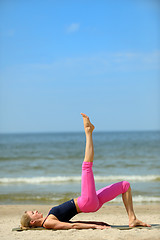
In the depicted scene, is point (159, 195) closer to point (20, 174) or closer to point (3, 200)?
point (3, 200)

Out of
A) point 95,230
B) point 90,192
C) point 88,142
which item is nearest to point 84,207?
point 90,192

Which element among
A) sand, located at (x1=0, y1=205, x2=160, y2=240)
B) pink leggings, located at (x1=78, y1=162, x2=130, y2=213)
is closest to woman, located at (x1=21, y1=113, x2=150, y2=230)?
pink leggings, located at (x1=78, y1=162, x2=130, y2=213)

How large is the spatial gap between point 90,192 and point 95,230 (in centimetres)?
65

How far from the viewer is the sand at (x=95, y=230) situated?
15.6 ft

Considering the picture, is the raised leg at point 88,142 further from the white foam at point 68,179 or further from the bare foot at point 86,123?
the white foam at point 68,179

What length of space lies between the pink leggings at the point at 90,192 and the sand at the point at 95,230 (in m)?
0.42

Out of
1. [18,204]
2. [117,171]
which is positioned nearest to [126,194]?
[18,204]

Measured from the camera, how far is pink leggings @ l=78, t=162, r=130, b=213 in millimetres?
4973

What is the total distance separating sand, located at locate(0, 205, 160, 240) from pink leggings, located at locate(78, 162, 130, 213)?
42cm

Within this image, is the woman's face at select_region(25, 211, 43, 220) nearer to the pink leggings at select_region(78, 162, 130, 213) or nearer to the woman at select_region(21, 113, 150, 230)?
the woman at select_region(21, 113, 150, 230)

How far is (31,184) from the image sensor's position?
40.6 feet

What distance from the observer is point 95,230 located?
16.6ft

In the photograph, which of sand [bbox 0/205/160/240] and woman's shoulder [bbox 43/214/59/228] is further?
woman's shoulder [bbox 43/214/59/228]

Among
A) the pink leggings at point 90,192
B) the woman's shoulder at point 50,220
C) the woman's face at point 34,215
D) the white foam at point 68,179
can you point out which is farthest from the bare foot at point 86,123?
the white foam at point 68,179
